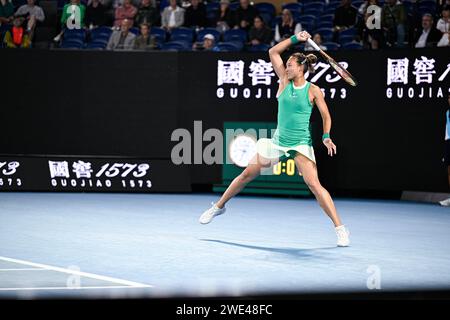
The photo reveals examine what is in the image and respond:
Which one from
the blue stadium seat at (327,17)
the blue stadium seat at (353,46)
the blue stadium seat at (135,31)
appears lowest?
the blue stadium seat at (353,46)

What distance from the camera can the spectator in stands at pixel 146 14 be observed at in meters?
17.3

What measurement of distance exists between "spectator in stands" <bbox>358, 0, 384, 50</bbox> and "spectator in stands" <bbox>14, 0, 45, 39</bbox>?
6774mm

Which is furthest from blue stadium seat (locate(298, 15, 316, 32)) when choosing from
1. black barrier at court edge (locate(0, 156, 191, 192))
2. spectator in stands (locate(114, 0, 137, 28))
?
black barrier at court edge (locate(0, 156, 191, 192))

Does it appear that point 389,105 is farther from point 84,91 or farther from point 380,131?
point 84,91

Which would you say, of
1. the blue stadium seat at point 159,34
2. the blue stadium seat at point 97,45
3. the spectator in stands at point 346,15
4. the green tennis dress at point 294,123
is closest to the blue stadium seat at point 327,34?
the spectator in stands at point 346,15

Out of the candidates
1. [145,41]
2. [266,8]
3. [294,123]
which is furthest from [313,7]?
[294,123]

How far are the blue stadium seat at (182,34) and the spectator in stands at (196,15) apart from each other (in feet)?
1.30

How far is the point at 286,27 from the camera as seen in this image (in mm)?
16250

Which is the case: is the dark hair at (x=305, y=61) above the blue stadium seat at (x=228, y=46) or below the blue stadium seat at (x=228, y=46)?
below

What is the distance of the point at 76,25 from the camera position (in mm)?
17609

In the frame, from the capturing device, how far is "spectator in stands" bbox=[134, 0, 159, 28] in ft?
56.8

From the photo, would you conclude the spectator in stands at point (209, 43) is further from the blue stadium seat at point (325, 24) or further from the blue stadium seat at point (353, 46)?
the blue stadium seat at point (353, 46)

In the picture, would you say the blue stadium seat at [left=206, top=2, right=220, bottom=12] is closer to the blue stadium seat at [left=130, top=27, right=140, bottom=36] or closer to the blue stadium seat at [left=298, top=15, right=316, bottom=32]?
the blue stadium seat at [left=130, top=27, right=140, bottom=36]

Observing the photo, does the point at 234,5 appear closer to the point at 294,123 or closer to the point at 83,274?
the point at 294,123
